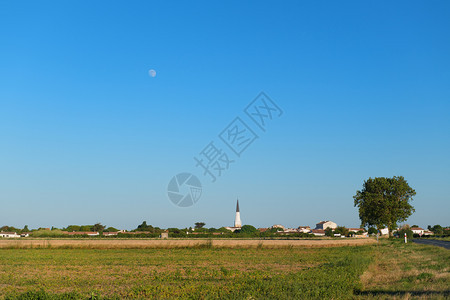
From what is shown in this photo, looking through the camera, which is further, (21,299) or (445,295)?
(445,295)

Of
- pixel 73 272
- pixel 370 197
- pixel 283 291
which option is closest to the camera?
pixel 283 291

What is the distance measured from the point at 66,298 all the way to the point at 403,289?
13.7m

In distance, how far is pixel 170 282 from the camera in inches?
814

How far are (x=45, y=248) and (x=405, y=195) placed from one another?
75.3 meters

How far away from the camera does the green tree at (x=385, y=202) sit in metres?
91.1

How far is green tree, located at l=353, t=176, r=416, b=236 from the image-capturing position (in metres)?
91.1

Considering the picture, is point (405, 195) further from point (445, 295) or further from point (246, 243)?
point (445, 295)

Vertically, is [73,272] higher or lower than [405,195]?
lower

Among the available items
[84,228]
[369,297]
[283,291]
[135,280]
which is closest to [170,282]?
[135,280]

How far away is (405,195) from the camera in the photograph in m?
92.8

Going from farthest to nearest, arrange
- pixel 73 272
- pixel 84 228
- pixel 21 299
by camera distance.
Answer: pixel 84 228
pixel 73 272
pixel 21 299

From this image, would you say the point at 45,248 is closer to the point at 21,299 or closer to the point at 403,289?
the point at 21,299

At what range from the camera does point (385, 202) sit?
9069 cm

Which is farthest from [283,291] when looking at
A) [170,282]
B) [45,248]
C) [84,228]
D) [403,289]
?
[84,228]
